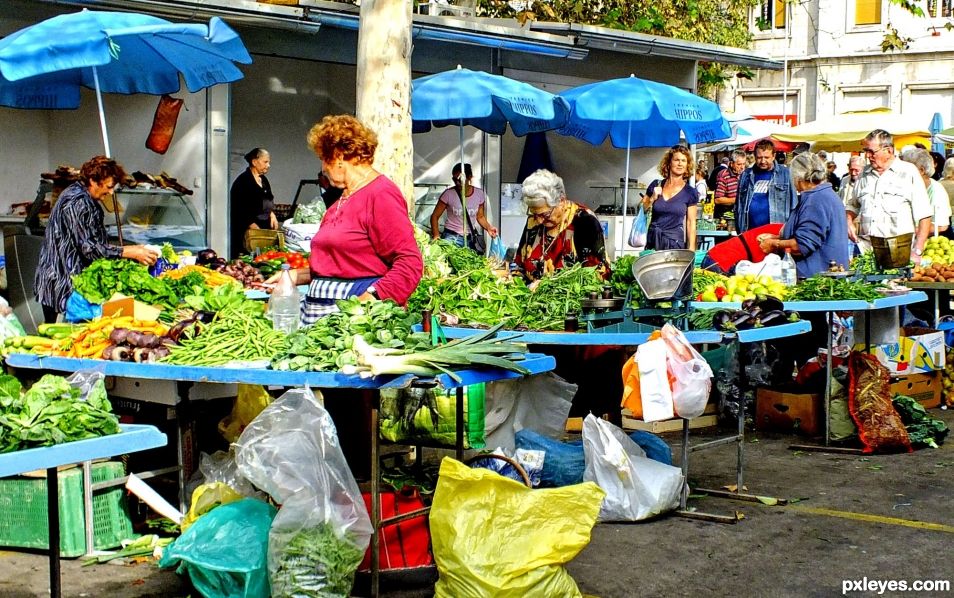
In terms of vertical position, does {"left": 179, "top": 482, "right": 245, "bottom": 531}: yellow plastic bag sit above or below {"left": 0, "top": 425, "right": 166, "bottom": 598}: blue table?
below

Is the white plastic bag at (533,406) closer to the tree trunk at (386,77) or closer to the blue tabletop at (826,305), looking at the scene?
the blue tabletop at (826,305)

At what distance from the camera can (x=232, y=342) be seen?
5.27m

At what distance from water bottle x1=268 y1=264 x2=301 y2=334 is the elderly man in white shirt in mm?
6779

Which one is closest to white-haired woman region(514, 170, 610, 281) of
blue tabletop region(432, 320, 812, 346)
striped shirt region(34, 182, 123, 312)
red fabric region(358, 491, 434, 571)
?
blue tabletop region(432, 320, 812, 346)

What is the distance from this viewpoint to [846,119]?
19.2 m

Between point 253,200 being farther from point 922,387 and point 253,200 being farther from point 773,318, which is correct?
point 773,318

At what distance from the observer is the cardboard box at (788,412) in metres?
8.56

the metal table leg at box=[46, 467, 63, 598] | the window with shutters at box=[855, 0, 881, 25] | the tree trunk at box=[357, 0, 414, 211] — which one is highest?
the window with shutters at box=[855, 0, 881, 25]

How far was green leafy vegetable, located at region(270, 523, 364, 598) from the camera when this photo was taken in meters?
4.56

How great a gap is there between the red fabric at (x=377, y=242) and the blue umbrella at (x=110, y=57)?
383 cm

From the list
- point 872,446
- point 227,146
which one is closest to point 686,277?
point 872,446

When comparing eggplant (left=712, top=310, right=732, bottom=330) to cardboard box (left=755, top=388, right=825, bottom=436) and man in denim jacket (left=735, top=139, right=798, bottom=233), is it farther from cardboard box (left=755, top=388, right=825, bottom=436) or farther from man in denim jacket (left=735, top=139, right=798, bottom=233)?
man in denim jacket (left=735, top=139, right=798, bottom=233)

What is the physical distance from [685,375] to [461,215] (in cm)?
777

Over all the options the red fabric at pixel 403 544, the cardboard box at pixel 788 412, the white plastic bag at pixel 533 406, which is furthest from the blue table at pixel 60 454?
the cardboard box at pixel 788 412
